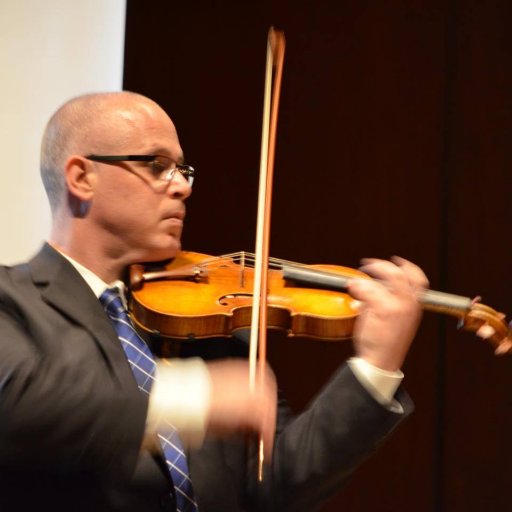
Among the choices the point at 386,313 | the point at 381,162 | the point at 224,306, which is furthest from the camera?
the point at 381,162

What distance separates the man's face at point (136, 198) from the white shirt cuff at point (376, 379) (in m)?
0.36

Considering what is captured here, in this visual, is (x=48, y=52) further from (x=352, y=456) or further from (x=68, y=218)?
(x=352, y=456)

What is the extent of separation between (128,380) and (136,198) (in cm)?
A: 31

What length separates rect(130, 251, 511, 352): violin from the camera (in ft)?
3.59

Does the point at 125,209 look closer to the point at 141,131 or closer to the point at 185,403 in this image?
the point at 141,131

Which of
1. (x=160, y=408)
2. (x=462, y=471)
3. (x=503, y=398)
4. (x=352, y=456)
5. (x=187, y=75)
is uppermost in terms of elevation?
(x=187, y=75)

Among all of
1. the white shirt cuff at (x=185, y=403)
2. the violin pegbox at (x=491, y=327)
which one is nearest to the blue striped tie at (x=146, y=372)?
the white shirt cuff at (x=185, y=403)

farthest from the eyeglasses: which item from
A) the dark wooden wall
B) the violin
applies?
the dark wooden wall

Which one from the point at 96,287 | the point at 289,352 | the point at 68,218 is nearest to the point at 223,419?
the point at 96,287

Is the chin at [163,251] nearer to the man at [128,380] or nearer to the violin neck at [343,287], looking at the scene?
the man at [128,380]

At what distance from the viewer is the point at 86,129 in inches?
49.5

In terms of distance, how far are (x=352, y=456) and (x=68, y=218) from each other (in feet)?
1.84

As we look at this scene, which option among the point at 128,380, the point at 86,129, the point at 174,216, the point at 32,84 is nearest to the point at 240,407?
the point at 128,380

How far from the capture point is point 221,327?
1.11 meters
